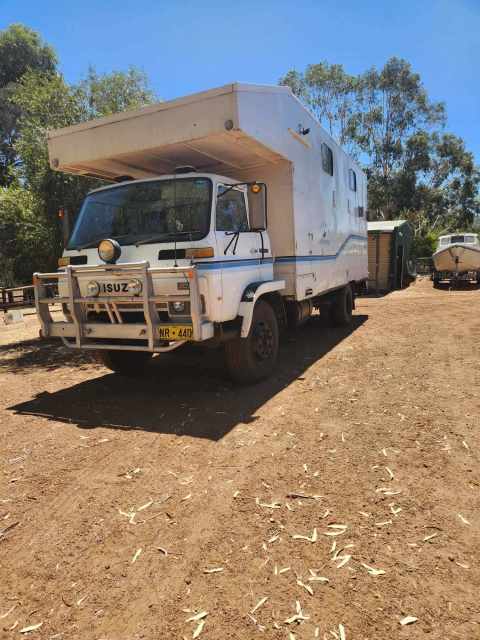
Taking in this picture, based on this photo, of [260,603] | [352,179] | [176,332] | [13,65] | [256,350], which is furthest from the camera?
[13,65]

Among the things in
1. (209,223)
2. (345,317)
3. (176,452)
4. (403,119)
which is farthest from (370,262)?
(403,119)

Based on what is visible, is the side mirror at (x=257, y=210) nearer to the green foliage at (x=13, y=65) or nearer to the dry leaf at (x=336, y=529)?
the dry leaf at (x=336, y=529)

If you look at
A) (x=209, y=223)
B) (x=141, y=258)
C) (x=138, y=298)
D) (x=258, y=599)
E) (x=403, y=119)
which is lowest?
(x=258, y=599)

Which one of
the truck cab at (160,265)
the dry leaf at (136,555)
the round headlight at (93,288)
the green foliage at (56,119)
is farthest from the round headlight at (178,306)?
the green foliage at (56,119)

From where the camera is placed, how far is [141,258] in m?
4.71

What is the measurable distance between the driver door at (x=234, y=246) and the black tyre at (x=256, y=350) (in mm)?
411

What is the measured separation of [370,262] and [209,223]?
15.1 meters

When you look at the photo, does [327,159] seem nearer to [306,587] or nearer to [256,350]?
[256,350]

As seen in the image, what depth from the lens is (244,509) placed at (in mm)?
2791

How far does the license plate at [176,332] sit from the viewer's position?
425cm

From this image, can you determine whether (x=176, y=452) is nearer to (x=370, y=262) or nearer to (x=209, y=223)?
(x=209, y=223)

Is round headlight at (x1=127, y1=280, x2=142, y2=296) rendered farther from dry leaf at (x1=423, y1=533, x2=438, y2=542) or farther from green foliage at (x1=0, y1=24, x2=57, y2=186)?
green foliage at (x1=0, y1=24, x2=57, y2=186)

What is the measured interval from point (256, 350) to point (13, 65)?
32.0 m

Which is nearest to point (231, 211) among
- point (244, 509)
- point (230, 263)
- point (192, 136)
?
point (230, 263)
